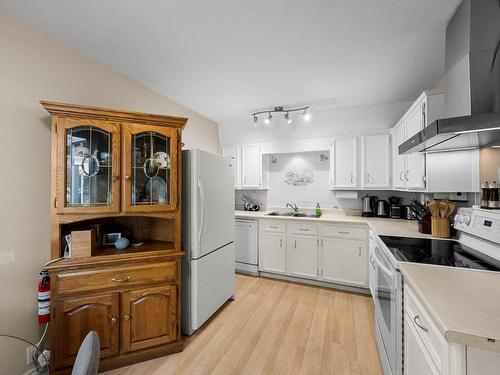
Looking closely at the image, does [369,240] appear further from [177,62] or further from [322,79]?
[177,62]

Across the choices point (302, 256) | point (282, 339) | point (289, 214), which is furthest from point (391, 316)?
point (289, 214)

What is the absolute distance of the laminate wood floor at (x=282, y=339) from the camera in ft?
5.50

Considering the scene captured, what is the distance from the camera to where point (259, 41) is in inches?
68.8

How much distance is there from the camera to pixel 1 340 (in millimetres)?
1428

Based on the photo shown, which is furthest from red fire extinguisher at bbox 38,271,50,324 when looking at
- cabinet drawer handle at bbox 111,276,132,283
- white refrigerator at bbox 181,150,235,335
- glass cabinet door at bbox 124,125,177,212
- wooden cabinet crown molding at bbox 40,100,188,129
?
A: wooden cabinet crown molding at bbox 40,100,188,129

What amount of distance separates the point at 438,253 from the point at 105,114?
2.58 metres

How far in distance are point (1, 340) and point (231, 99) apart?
117 inches

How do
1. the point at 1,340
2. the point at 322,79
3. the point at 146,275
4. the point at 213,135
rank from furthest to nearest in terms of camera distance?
the point at 213,135
the point at 322,79
the point at 146,275
the point at 1,340

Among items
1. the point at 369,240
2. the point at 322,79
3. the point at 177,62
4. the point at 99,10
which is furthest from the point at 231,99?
the point at 369,240

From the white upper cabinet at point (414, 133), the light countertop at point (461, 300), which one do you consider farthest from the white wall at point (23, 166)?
the white upper cabinet at point (414, 133)

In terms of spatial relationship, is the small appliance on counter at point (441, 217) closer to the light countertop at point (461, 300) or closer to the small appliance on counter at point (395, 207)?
the light countertop at point (461, 300)

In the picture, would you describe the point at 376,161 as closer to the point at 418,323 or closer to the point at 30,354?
the point at 418,323

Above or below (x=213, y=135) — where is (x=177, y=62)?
above

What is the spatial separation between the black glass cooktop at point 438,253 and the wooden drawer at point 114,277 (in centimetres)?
172
